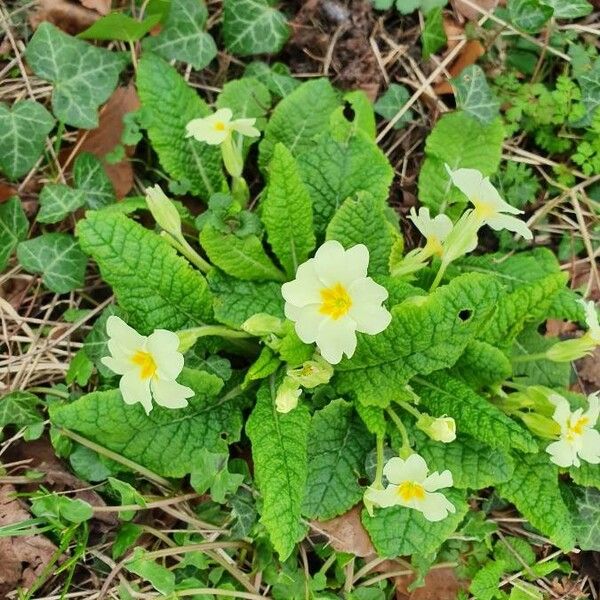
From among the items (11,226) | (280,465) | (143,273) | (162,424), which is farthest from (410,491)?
(11,226)

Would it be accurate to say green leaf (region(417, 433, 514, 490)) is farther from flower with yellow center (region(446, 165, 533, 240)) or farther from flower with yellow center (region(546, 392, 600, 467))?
flower with yellow center (region(446, 165, 533, 240))

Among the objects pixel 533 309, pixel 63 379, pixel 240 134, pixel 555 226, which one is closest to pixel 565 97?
pixel 555 226

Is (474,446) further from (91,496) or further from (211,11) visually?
(211,11)

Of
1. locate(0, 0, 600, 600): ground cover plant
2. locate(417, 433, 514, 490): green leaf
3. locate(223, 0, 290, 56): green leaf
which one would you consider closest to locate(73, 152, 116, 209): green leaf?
locate(0, 0, 600, 600): ground cover plant

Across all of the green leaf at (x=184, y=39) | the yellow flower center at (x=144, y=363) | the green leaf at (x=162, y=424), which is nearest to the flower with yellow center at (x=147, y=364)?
the yellow flower center at (x=144, y=363)

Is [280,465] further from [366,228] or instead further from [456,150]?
[456,150]

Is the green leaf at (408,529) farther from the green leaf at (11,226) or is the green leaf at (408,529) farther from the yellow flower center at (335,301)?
the green leaf at (11,226)

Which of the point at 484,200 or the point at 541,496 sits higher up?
the point at 484,200
